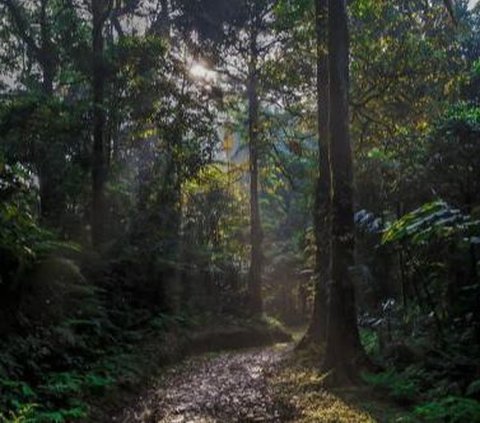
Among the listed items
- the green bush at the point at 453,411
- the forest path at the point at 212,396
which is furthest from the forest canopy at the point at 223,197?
the forest path at the point at 212,396

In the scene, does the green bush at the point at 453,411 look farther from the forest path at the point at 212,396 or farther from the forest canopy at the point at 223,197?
the forest path at the point at 212,396

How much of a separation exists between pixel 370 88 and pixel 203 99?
22.0ft

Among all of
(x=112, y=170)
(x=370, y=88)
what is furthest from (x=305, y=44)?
(x=112, y=170)

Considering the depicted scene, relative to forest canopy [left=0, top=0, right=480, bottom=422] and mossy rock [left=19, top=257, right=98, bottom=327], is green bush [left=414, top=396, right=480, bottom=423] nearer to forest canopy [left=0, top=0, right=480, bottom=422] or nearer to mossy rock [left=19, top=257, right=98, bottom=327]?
forest canopy [left=0, top=0, right=480, bottom=422]

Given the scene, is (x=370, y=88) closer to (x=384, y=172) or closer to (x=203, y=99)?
(x=384, y=172)

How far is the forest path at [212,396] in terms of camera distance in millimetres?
7953

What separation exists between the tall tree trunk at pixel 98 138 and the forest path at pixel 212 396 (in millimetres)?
5717

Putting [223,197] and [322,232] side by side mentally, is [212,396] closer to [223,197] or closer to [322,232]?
[322,232]

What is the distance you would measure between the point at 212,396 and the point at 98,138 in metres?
10.4

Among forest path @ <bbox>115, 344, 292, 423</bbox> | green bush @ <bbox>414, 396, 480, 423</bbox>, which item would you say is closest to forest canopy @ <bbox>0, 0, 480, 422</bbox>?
green bush @ <bbox>414, 396, 480, 423</bbox>

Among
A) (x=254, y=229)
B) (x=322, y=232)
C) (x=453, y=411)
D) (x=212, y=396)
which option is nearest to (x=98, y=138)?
(x=322, y=232)

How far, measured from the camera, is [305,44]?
15164 mm

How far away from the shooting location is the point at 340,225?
10.0 metres

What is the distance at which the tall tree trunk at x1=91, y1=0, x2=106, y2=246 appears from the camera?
1753cm
